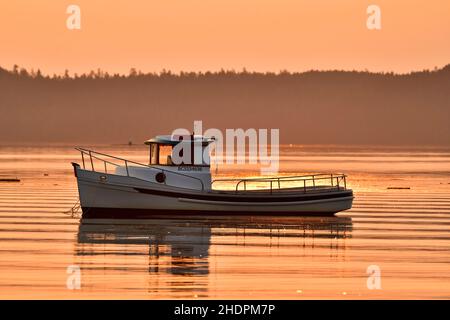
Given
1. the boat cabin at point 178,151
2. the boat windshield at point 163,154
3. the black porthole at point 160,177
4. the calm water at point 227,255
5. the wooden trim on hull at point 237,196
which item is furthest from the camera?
the boat windshield at point 163,154

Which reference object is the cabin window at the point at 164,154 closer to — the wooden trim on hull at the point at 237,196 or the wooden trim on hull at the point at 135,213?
the wooden trim on hull at the point at 237,196

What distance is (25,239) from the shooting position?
42.8 meters

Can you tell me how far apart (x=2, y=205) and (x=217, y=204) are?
13771 mm

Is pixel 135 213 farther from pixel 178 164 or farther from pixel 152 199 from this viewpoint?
pixel 178 164

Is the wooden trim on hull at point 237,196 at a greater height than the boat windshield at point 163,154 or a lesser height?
lesser

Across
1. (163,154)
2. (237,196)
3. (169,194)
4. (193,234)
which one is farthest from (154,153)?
(193,234)

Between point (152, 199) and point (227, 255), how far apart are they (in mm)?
14546

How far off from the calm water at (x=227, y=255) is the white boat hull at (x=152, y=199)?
0.71 metres

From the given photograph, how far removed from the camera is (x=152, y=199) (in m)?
53.1

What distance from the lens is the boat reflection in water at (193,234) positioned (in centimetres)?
3825

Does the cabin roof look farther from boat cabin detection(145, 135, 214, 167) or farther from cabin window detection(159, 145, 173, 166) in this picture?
cabin window detection(159, 145, 173, 166)

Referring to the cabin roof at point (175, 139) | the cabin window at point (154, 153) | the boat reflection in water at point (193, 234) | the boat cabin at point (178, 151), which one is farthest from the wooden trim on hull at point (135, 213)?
the cabin roof at point (175, 139)
